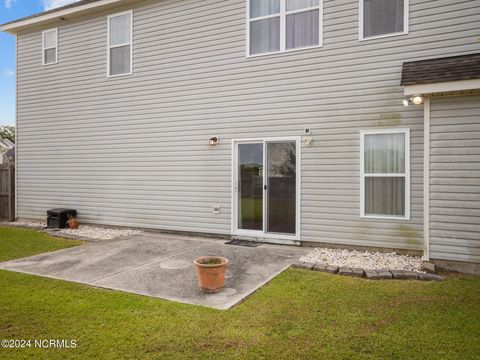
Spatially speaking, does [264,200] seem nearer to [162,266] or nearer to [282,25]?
[162,266]

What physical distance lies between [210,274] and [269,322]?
3.68 feet

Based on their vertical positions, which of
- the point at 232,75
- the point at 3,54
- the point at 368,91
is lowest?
the point at 368,91

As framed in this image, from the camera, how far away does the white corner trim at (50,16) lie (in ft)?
30.5

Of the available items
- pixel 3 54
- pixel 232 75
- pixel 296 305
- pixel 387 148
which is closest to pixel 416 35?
pixel 387 148

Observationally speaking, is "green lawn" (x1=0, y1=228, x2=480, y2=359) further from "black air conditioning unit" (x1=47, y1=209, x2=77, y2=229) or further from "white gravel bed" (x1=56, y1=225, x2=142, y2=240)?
"black air conditioning unit" (x1=47, y1=209, x2=77, y2=229)

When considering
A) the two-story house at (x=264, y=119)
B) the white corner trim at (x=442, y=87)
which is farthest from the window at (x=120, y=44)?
the white corner trim at (x=442, y=87)

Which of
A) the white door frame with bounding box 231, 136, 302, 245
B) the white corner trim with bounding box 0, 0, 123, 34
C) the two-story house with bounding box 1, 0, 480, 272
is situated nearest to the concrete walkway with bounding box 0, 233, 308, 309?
the white door frame with bounding box 231, 136, 302, 245

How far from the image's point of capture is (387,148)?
6398 mm

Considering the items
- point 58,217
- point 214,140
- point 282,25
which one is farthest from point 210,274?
point 58,217

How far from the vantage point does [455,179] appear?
543 cm

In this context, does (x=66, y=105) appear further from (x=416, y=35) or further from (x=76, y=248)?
(x=416, y=35)

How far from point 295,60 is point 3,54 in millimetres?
28281

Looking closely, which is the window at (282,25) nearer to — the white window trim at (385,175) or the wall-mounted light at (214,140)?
the wall-mounted light at (214,140)

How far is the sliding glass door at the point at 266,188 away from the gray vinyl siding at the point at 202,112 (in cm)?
25
